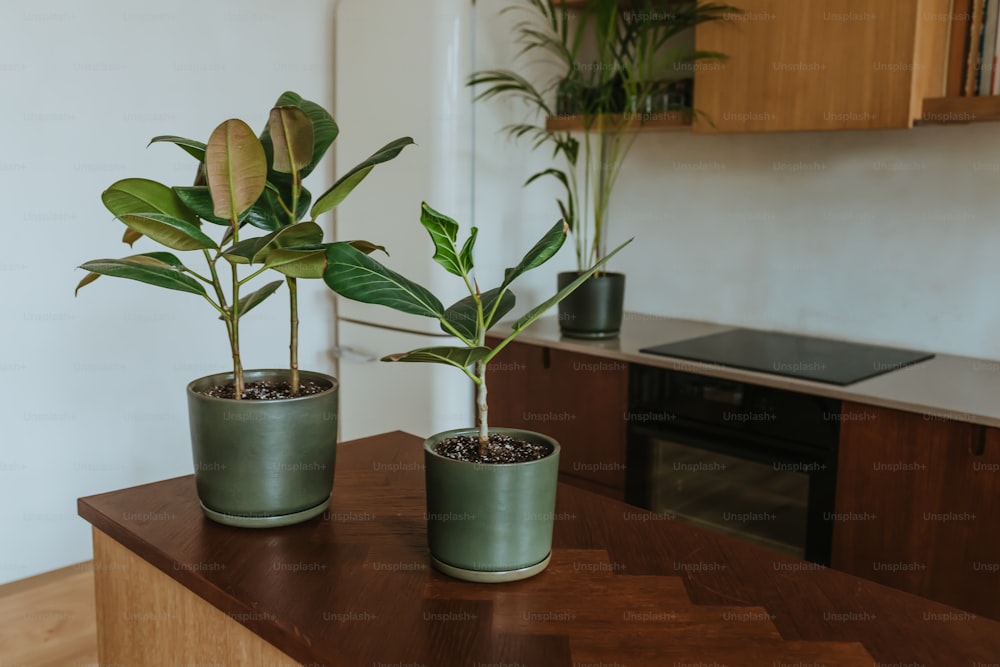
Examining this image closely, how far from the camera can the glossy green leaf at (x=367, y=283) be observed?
1158 mm

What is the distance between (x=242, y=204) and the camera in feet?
4.15

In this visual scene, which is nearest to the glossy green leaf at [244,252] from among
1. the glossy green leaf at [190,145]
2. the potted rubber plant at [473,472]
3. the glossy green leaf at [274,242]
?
the glossy green leaf at [274,242]

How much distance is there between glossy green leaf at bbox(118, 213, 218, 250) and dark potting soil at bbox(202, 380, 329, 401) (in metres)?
0.25

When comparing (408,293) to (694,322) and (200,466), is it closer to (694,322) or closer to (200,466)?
(200,466)

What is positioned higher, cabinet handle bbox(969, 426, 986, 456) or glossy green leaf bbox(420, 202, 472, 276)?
glossy green leaf bbox(420, 202, 472, 276)

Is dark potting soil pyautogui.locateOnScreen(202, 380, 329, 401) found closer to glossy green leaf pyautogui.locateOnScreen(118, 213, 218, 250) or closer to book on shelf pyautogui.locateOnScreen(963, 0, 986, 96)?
glossy green leaf pyautogui.locateOnScreen(118, 213, 218, 250)

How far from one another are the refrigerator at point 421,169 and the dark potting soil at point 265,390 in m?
1.57

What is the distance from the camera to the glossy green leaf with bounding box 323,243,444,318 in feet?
3.80

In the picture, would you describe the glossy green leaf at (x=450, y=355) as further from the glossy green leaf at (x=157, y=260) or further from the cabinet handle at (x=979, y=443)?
the cabinet handle at (x=979, y=443)

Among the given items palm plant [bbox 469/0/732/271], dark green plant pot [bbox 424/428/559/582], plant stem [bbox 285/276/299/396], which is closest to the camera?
dark green plant pot [bbox 424/428/559/582]

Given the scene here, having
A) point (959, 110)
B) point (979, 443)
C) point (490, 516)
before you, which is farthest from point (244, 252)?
point (959, 110)

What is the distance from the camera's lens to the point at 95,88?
111 inches

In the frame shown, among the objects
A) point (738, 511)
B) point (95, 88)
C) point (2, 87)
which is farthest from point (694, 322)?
point (2, 87)

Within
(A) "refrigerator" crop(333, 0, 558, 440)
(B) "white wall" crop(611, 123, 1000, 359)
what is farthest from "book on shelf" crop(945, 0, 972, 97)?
(A) "refrigerator" crop(333, 0, 558, 440)
